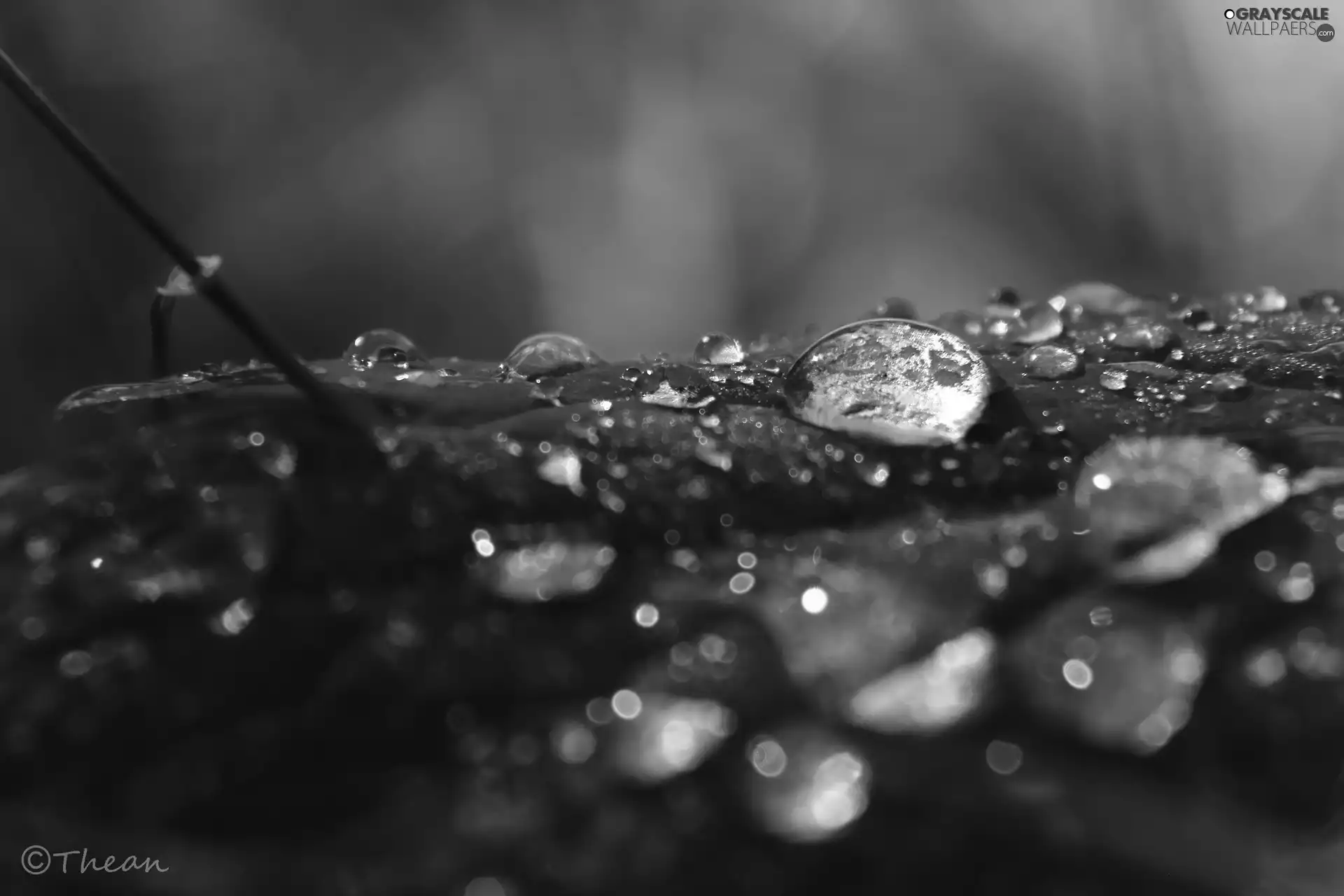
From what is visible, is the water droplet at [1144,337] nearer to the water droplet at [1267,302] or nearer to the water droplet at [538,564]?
the water droplet at [1267,302]

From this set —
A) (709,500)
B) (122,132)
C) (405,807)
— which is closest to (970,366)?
(709,500)

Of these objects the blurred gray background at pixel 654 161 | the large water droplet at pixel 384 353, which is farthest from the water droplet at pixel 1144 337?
the blurred gray background at pixel 654 161

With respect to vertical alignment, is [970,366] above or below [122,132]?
below

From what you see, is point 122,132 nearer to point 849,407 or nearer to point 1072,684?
point 849,407

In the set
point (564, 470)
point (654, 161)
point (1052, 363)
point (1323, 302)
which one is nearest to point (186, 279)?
point (564, 470)

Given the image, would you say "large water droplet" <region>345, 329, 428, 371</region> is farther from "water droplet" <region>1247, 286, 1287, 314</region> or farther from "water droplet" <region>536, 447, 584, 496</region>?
"water droplet" <region>1247, 286, 1287, 314</region>

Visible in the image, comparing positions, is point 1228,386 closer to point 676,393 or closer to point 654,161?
point 676,393

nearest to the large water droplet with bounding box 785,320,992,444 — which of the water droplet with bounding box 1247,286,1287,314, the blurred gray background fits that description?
the water droplet with bounding box 1247,286,1287,314
